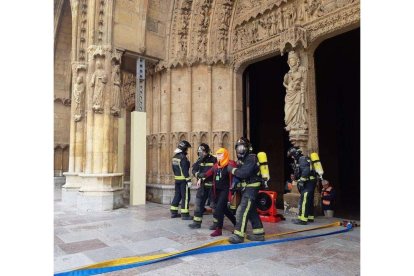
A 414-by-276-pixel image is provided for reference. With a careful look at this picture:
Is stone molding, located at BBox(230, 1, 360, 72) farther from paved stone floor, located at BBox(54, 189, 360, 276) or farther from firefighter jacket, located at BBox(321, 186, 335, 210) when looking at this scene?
paved stone floor, located at BBox(54, 189, 360, 276)

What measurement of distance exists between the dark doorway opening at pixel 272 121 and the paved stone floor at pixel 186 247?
6304 mm

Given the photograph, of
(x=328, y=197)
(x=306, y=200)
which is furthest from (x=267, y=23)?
(x=306, y=200)

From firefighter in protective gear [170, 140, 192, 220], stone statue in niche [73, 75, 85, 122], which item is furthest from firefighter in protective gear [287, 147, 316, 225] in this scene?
stone statue in niche [73, 75, 85, 122]

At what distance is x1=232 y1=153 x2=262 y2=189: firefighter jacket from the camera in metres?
5.25

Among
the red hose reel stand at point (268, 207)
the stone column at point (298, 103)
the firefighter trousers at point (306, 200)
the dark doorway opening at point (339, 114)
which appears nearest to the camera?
the firefighter trousers at point (306, 200)

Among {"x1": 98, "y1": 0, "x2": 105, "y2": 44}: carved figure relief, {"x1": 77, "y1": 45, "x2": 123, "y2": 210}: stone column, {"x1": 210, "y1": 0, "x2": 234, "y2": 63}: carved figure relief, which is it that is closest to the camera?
{"x1": 77, "y1": 45, "x2": 123, "y2": 210}: stone column

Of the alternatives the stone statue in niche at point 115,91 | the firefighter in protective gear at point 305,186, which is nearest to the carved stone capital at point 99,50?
the stone statue in niche at point 115,91

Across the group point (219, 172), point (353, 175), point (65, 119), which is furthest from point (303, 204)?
point (65, 119)

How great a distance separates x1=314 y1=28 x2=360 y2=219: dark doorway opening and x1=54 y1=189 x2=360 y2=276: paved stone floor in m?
6.70

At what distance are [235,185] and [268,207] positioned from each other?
2116 millimetres

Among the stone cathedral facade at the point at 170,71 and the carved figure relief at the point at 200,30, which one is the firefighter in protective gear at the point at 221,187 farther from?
the carved figure relief at the point at 200,30

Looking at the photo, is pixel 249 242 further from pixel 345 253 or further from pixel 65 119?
pixel 65 119

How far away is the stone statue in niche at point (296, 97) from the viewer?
801 centimetres

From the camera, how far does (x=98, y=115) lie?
9125 mm
